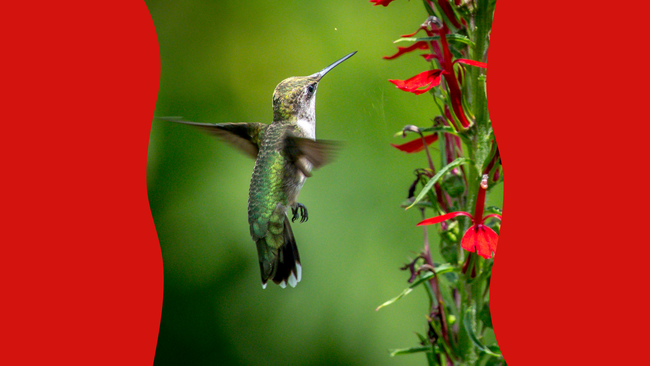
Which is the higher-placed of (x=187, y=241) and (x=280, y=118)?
(x=280, y=118)

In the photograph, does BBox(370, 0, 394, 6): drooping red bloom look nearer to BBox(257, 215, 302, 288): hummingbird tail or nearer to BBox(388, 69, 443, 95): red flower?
BBox(388, 69, 443, 95): red flower

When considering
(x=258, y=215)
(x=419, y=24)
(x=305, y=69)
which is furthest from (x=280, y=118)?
(x=419, y=24)

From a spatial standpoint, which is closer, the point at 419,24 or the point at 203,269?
the point at 419,24

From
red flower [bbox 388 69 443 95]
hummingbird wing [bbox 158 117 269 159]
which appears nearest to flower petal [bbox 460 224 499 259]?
red flower [bbox 388 69 443 95]

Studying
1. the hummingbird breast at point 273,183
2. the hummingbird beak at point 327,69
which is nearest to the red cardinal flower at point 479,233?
the hummingbird breast at point 273,183

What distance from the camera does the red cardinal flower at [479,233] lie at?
76.4 inches

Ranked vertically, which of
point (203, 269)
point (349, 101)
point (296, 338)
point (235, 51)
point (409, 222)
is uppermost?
point (235, 51)

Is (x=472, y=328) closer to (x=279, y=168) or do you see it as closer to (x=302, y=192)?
(x=302, y=192)

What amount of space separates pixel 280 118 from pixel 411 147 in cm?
50

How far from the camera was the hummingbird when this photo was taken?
2131 millimetres

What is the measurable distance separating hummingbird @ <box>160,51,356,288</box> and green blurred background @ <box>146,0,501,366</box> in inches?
1.5

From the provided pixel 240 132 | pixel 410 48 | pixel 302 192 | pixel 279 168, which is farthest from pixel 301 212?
pixel 410 48

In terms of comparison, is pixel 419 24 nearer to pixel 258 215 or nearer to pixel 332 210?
pixel 332 210

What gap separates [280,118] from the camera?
2.16 metres
